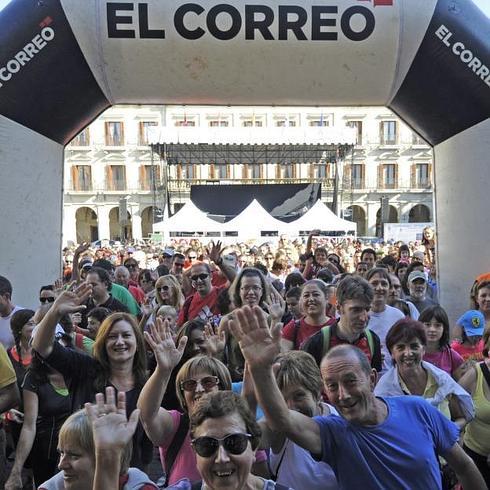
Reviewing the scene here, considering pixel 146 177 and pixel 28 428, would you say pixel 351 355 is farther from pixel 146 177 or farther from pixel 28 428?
pixel 146 177

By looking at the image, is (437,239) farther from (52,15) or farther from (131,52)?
(52,15)

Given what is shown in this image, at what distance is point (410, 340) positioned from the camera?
269 cm

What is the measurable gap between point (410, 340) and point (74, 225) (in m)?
43.3

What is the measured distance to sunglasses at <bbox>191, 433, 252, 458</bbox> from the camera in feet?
5.44

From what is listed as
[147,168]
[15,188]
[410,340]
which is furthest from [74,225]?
[410,340]

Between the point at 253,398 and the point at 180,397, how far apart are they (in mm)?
358

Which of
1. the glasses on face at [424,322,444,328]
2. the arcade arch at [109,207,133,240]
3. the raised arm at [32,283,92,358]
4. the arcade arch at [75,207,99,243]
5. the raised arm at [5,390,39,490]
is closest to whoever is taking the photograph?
the raised arm at [32,283,92,358]

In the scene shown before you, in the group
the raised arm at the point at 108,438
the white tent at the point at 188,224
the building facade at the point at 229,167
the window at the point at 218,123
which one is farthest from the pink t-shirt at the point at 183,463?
the window at the point at 218,123

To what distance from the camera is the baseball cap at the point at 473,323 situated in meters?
3.69

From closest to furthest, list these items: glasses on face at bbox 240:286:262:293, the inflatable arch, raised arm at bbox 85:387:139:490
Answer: raised arm at bbox 85:387:139:490, glasses on face at bbox 240:286:262:293, the inflatable arch

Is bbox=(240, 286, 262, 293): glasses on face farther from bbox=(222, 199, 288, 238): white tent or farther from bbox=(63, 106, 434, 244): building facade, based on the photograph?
bbox=(63, 106, 434, 244): building facade

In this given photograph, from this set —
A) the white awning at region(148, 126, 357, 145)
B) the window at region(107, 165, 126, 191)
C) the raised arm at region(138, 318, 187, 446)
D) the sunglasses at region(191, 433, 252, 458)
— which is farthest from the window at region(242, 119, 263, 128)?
the sunglasses at region(191, 433, 252, 458)

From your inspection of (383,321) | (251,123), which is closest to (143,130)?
(251,123)

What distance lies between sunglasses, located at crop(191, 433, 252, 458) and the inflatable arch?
3.76 metres
